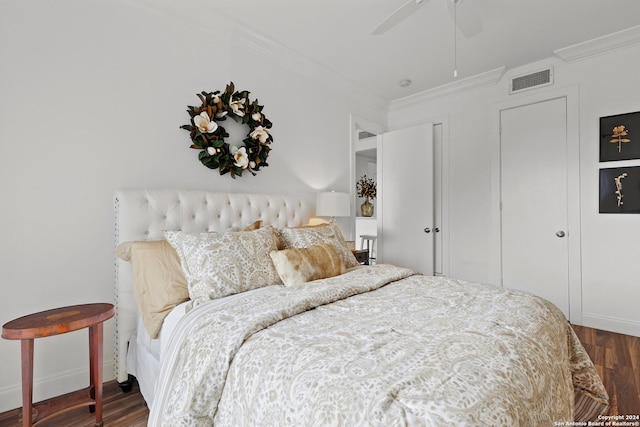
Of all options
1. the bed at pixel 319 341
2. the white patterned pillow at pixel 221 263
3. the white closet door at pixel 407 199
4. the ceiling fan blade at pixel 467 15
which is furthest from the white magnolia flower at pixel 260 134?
the white closet door at pixel 407 199

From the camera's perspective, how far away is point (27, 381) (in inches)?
55.2

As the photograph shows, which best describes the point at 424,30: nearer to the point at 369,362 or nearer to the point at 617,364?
the point at 369,362

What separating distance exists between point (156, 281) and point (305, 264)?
841mm

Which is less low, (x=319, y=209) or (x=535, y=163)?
(x=535, y=163)

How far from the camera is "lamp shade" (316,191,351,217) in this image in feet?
10.5

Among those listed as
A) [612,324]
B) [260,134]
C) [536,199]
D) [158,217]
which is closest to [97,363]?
[158,217]

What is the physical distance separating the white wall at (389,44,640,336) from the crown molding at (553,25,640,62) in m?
0.05

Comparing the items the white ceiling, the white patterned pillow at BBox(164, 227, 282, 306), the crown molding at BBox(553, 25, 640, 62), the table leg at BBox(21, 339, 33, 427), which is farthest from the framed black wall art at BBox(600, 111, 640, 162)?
the table leg at BBox(21, 339, 33, 427)

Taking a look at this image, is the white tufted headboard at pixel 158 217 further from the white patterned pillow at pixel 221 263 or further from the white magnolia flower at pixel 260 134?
the white magnolia flower at pixel 260 134

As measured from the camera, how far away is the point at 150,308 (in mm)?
1709

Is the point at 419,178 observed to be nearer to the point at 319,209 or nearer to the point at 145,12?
the point at 319,209

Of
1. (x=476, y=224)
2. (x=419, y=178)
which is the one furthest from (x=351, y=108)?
(x=476, y=224)

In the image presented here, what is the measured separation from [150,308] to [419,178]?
131 inches

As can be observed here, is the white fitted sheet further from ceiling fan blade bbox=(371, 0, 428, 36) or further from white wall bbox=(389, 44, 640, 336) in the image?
white wall bbox=(389, 44, 640, 336)
